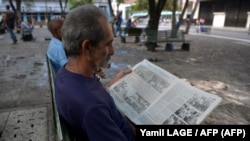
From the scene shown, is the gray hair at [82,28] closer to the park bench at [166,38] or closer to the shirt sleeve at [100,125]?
the shirt sleeve at [100,125]

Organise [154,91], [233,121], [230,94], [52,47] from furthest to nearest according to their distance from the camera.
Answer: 1. [230,94]
2. [233,121]
3. [52,47]
4. [154,91]

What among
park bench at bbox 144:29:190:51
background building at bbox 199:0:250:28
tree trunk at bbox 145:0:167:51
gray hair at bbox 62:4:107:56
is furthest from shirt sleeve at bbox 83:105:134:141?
background building at bbox 199:0:250:28

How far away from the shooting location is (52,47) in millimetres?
3395

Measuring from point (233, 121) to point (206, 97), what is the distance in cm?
226

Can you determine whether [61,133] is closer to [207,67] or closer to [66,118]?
[66,118]

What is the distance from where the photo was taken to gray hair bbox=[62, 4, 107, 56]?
1303 millimetres

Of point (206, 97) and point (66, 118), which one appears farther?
point (206, 97)

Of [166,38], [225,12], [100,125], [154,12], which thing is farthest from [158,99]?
[225,12]

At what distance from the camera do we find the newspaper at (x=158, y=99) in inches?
73.1

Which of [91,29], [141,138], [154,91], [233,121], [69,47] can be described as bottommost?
[233,121]

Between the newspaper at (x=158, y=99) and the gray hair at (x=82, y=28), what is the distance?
813 mm

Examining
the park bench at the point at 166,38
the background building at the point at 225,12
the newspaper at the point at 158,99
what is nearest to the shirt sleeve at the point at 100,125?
the newspaper at the point at 158,99

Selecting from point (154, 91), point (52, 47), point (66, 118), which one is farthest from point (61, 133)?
point (52, 47)

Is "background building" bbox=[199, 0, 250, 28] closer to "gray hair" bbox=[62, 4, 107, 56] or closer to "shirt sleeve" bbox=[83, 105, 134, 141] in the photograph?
"gray hair" bbox=[62, 4, 107, 56]
